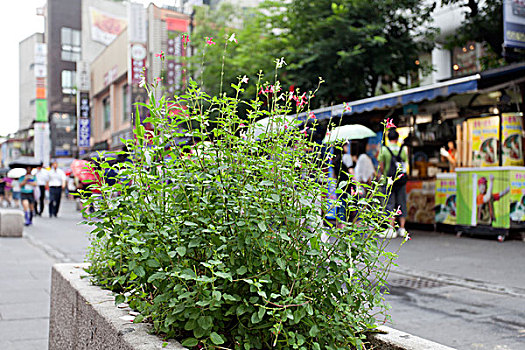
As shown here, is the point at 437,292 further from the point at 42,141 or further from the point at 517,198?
the point at 42,141

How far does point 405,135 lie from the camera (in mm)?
13609

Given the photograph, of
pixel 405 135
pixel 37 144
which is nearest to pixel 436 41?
pixel 405 135

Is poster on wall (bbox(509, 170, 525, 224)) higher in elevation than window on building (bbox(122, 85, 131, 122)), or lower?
lower

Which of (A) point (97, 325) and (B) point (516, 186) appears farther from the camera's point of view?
(B) point (516, 186)

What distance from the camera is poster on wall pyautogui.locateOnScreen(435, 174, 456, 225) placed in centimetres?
1111

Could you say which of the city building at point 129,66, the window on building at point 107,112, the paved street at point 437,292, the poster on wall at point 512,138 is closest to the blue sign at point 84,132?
the city building at point 129,66

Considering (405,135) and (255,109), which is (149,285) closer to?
(255,109)

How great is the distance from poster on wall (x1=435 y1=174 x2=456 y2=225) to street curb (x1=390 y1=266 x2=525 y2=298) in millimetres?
4108

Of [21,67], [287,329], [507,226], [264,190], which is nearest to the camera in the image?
[287,329]

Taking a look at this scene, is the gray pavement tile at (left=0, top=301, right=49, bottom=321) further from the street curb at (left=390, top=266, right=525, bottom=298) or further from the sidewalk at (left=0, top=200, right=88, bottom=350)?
the street curb at (left=390, top=266, right=525, bottom=298)

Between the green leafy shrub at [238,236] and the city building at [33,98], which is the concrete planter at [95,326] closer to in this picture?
the green leafy shrub at [238,236]

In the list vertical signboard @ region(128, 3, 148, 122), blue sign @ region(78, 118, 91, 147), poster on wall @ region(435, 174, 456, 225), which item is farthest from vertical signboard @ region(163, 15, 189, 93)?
poster on wall @ region(435, 174, 456, 225)

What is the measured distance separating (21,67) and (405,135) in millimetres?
91549

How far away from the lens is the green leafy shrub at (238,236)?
199 centimetres
